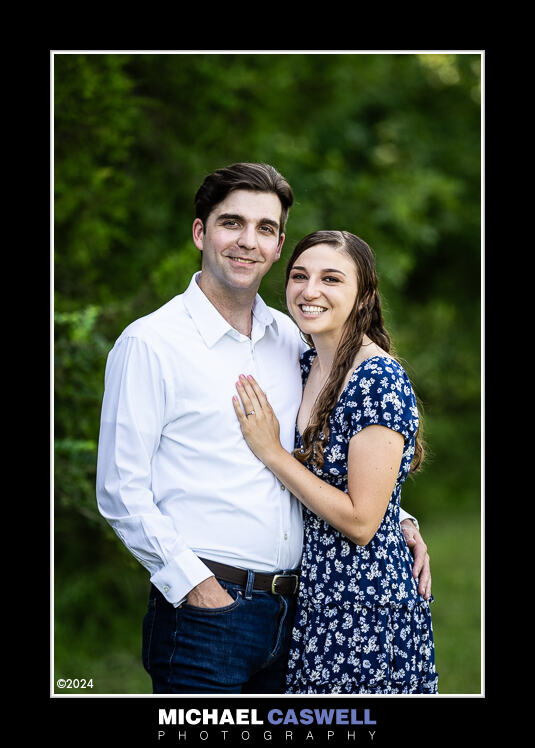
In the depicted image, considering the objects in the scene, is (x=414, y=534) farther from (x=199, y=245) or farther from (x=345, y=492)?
(x=199, y=245)

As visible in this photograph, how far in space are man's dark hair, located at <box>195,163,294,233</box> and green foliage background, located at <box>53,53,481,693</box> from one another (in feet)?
4.14

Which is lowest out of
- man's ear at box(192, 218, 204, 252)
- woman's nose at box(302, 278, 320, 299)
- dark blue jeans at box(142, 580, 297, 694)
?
dark blue jeans at box(142, 580, 297, 694)

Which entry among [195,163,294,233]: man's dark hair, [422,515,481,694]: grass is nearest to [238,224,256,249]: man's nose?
[195,163,294,233]: man's dark hair

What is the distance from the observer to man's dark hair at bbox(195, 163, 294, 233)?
2955 mm

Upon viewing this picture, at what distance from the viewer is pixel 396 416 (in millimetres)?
2738

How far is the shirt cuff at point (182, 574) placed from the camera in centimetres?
270

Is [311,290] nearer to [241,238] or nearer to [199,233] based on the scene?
[241,238]

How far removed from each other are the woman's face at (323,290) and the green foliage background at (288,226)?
118cm

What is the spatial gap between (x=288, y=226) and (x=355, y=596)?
459 centimetres

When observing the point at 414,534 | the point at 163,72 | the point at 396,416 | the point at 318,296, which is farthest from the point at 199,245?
the point at 163,72

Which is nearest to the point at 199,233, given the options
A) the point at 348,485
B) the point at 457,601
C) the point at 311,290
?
the point at 311,290

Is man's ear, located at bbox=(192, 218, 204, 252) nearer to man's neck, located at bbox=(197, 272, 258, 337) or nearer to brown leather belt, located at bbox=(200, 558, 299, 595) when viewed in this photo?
man's neck, located at bbox=(197, 272, 258, 337)

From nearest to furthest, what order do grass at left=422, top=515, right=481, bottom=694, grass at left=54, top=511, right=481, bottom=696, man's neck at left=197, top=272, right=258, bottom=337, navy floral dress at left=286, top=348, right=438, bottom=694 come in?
navy floral dress at left=286, top=348, right=438, bottom=694
man's neck at left=197, top=272, right=258, bottom=337
grass at left=54, top=511, right=481, bottom=696
grass at left=422, top=515, right=481, bottom=694

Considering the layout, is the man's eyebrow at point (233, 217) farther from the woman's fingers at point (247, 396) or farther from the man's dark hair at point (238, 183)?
the woman's fingers at point (247, 396)
